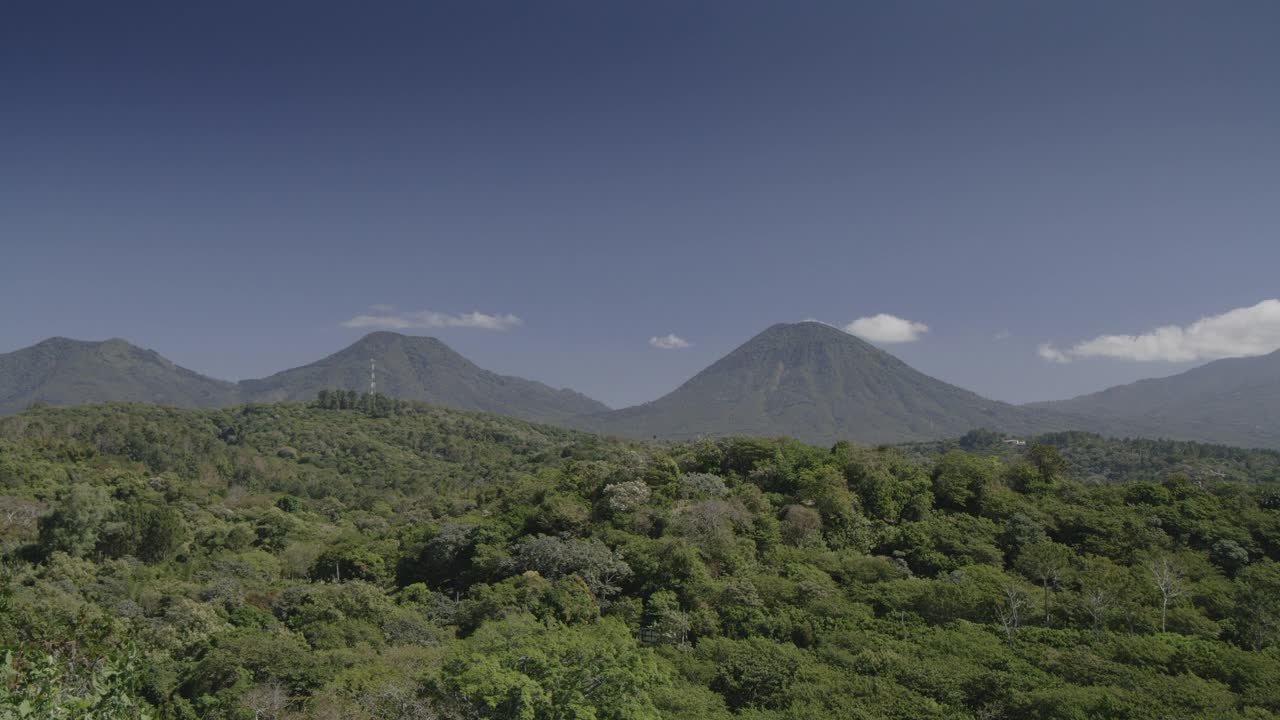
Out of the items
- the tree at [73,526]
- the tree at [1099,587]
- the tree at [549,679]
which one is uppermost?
the tree at [549,679]

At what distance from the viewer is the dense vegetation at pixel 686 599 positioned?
14.6m

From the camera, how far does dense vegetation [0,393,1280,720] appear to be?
47.8ft

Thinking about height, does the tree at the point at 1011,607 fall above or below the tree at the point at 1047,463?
below

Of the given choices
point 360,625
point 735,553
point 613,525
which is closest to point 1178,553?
point 735,553

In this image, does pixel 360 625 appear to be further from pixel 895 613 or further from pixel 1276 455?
pixel 1276 455

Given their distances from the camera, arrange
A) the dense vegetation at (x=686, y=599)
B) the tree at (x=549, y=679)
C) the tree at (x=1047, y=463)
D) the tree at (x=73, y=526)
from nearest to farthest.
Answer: the tree at (x=549, y=679) < the dense vegetation at (x=686, y=599) < the tree at (x=1047, y=463) < the tree at (x=73, y=526)

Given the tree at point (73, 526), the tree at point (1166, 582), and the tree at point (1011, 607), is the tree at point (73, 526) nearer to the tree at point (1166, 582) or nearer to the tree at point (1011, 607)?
the tree at point (1011, 607)

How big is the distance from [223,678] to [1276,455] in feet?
429

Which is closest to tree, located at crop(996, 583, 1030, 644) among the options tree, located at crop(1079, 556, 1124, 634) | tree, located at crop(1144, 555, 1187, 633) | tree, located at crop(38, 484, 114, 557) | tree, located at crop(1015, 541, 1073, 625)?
tree, located at crop(1079, 556, 1124, 634)

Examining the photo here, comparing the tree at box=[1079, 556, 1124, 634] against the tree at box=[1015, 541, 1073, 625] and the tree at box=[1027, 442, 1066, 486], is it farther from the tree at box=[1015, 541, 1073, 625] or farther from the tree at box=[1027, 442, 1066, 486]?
the tree at box=[1027, 442, 1066, 486]

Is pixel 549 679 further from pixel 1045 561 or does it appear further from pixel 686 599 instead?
pixel 1045 561

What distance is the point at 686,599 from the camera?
25312 mm

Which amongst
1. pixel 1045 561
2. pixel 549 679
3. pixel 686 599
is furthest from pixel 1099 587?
pixel 549 679

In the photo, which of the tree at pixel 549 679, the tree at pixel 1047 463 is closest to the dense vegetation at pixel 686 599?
the tree at pixel 549 679
